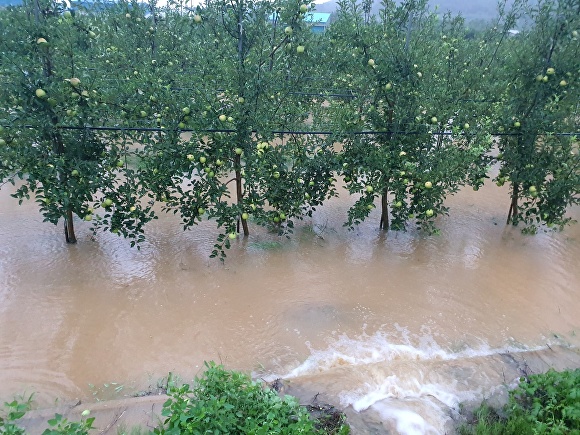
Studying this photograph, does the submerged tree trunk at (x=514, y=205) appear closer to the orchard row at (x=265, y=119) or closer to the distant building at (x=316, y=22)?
the orchard row at (x=265, y=119)

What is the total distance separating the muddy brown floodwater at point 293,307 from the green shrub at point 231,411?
Result: 28.7 inches

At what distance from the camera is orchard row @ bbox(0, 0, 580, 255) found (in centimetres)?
394

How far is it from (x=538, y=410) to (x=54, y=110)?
451 cm

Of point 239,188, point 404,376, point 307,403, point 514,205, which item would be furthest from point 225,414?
point 514,205

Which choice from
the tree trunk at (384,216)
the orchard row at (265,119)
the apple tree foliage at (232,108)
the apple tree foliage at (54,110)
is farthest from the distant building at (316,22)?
the tree trunk at (384,216)

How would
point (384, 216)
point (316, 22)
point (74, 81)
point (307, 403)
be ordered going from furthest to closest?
point (316, 22), point (384, 216), point (74, 81), point (307, 403)

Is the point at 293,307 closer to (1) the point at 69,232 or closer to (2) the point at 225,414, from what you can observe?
(2) the point at 225,414

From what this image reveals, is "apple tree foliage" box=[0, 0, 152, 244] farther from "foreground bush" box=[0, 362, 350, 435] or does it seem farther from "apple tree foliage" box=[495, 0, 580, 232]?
"apple tree foliage" box=[495, 0, 580, 232]

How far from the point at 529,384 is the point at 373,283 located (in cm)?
181

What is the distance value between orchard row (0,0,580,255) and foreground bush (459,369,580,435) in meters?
2.11

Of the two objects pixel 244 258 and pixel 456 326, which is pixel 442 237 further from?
pixel 244 258

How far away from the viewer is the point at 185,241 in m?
5.19

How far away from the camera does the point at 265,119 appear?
4.25 meters

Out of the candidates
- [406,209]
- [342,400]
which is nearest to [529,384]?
[342,400]
